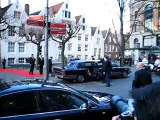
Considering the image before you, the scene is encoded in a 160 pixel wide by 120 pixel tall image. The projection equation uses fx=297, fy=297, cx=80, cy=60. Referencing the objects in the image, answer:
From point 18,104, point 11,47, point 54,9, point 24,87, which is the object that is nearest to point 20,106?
point 18,104

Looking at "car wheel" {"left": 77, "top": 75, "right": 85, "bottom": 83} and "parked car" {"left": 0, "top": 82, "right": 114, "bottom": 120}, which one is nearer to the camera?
"parked car" {"left": 0, "top": 82, "right": 114, "bottom": 120}

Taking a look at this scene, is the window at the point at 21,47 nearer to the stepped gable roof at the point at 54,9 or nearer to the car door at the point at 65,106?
the stepped gable roof at the point at 54,9

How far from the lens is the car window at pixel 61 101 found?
211 inches

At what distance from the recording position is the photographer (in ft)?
5.06

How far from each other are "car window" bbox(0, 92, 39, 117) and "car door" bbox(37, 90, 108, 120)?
0.19 m

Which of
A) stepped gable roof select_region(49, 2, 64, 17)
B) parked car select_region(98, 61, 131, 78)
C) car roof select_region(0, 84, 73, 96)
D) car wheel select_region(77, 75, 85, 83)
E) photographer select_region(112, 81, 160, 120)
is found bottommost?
car wheel select_region(77, 75, 85, 83)

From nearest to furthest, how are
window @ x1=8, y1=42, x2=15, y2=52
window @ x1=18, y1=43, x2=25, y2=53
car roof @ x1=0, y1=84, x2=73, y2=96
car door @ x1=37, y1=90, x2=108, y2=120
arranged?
car roof @ x1=0, y1=84, x2=73, y2=96
car door @ x1=37, y1=90, x2=108, y2=120
window @ x1=8, y1=42, x2=15, y2=52
window @ x1=18, y1=43, x2=25, y2=53

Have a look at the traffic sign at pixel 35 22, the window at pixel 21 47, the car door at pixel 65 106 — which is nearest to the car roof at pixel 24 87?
the car door at pixel 65 106

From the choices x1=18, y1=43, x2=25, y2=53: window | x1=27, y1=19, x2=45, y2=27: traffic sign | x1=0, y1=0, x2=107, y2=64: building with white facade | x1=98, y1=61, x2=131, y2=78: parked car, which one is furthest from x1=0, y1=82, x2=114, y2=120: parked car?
x1=18, y1=43, x2=25, y2=53: window

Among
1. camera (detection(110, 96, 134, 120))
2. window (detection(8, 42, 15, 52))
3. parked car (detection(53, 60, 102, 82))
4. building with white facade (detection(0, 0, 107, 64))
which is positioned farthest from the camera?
window (detection(8, 42, 15, 52))

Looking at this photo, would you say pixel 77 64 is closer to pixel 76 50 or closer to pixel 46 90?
pixel 46 90

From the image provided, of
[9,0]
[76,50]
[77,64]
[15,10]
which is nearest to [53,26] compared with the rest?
[77,64]

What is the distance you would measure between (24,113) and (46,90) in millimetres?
618

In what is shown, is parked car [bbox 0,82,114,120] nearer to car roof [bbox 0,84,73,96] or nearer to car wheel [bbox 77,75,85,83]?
car roof [bbox 0,84,73,96]
